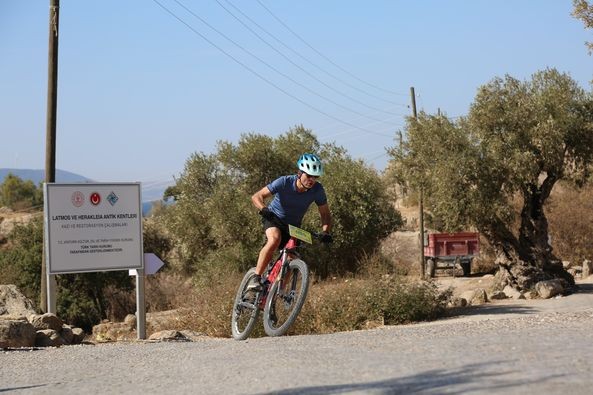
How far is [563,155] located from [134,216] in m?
12.4

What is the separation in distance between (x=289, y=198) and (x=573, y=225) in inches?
990

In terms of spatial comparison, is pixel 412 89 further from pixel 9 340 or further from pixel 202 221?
pixel 9 340

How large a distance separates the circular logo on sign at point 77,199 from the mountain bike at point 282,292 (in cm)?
389

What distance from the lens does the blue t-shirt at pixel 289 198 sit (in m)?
10.3

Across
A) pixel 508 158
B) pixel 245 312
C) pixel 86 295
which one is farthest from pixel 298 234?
pixel 86 295

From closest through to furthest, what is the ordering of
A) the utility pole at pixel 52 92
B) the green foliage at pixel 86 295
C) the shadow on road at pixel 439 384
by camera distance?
the shadow on road at pixel 439 384
the utility pole at pixel 52 92
the green foliage at pixel 86 295

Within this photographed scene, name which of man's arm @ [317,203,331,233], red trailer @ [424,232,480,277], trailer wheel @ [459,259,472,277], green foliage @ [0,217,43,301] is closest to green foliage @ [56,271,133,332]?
green foliage @ [0,217,43,301]

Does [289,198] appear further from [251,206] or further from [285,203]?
[251,206]

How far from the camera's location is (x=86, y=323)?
24.8 metres

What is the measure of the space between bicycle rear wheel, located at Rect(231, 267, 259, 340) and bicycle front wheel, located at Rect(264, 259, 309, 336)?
0.23 metres

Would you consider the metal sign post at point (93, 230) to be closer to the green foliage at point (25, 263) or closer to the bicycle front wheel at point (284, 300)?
the bicycle front wheel at point (284, 300)

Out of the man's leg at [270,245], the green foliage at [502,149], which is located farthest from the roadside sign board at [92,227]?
the green foliage at [502,149]

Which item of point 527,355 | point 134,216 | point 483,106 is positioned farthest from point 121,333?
point 527,355

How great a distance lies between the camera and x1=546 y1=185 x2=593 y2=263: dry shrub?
32844 millimetres
